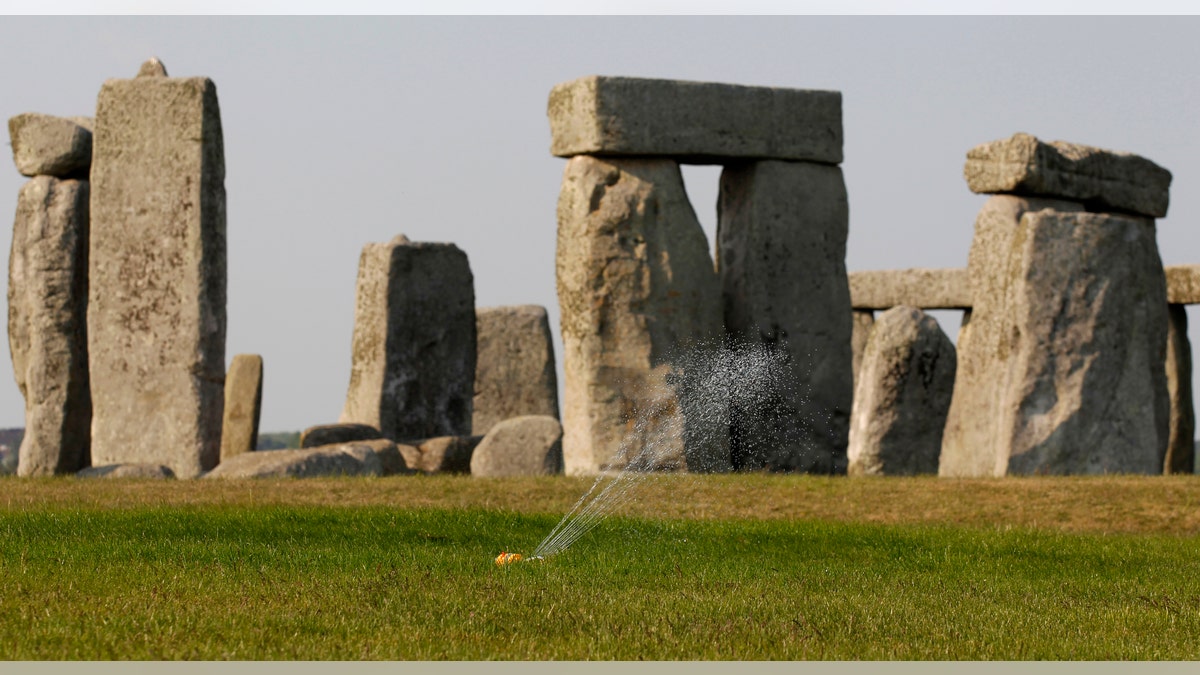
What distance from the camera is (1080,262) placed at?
60.6 ft

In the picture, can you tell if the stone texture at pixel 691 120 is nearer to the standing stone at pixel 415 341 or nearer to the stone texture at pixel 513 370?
the standing stone at pixel 415 341

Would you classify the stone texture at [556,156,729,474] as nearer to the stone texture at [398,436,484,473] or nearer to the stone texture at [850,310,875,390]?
the stone texture at [398,436,484,473]

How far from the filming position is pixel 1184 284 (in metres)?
23.9

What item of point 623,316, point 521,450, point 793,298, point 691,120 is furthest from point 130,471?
point 793,298

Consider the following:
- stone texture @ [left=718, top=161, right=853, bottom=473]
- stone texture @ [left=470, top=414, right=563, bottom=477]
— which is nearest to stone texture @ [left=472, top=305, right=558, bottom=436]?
A: stone texture @ [left=470, top=414, right=563, bottom=477]

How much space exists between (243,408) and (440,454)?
2093 millimetres

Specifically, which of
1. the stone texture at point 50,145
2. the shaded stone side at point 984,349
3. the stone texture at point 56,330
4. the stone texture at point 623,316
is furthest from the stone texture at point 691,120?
the stone texture at point 56,330

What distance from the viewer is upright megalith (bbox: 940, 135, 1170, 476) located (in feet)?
60.3

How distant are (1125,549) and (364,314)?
1192 cm

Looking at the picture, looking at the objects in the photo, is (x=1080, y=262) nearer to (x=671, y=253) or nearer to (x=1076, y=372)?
(x=1076, y=372)

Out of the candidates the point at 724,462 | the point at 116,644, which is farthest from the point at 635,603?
the point at 724,462

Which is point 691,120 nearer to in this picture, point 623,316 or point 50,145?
point 623,316

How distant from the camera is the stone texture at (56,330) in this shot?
18.9 meters

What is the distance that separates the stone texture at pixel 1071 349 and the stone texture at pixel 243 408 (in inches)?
289
